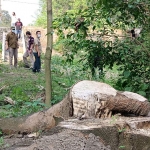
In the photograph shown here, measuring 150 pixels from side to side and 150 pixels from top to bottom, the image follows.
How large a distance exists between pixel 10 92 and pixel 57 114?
4.25 m

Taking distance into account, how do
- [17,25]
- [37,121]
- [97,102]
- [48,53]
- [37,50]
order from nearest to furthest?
[97,102], [37,121], [48,53], [37,50], [17,25]

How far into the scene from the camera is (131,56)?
7.50m

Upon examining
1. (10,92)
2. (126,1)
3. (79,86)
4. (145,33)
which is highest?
(126,1)

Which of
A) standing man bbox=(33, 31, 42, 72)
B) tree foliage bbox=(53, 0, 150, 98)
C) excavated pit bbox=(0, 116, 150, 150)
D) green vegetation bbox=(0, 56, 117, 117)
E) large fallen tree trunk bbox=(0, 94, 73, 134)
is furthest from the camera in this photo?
standing man bbox=(33, 31, 42, 72)

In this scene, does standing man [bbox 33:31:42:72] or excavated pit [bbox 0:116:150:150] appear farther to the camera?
standing man [bbox 33:31:42:72]

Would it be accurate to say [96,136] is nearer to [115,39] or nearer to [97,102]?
[97,102]

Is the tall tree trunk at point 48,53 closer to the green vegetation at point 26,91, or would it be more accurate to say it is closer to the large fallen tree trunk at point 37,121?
the green vegetation at point 26,91

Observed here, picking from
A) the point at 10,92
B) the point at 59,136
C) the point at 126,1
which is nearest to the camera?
the point at 59,136

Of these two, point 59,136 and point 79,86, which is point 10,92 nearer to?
point 79,86

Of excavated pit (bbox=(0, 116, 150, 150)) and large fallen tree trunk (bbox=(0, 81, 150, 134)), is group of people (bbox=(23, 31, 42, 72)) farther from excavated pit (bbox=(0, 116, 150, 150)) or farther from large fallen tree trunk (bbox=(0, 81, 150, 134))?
excavated pit (bbox=(0, 116, 150, 150))

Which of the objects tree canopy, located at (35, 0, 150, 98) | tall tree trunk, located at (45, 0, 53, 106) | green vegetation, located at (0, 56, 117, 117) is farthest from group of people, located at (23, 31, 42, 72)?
tall tree trunk, located at (45, 0, 53, 106)

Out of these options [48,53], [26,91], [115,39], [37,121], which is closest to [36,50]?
[26,91]

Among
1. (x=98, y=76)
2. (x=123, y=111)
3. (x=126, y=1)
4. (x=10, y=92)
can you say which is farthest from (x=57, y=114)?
(x=10, y=92)

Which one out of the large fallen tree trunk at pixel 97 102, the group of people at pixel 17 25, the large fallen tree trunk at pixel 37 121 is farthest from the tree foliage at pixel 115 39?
the group of people at pixel 17 25
